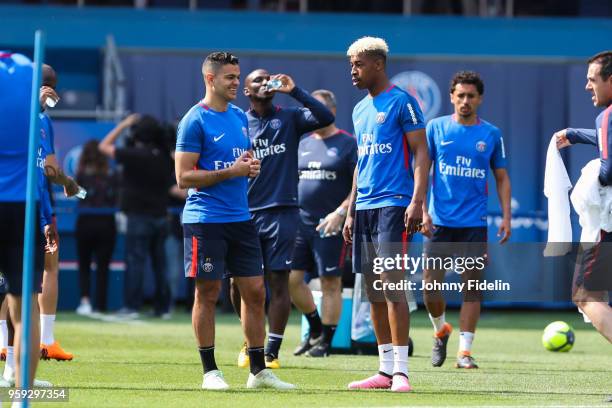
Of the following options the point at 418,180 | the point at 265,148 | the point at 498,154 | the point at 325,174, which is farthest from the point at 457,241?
the point at 418,180

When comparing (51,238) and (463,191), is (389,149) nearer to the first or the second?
(463,191)

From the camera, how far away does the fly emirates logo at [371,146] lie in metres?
8.21

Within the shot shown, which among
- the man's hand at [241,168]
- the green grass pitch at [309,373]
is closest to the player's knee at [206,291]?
the green grass pitch at [309,373]

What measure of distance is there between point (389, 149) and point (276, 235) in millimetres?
1739

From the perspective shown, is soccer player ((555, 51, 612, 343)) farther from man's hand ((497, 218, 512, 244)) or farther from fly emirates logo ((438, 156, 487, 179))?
fly emirates logo ((438, 156, 487, 179))

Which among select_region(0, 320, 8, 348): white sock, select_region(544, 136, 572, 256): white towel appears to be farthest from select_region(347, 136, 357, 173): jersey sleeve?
select_region(0, 320, 8, 348): white sock

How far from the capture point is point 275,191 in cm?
976

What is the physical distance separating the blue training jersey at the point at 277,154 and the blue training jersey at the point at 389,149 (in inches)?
58.4

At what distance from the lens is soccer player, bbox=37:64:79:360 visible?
8539mm

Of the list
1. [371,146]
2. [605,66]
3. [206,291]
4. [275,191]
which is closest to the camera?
[605,66]

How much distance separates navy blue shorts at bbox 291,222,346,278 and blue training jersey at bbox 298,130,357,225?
0.17 m

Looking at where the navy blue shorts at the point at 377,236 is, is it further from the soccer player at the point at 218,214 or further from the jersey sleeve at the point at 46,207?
the jersey sleeve at the point at 46,207

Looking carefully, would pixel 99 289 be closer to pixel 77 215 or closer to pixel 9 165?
pixel 77 215

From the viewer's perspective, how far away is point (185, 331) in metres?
13.6
